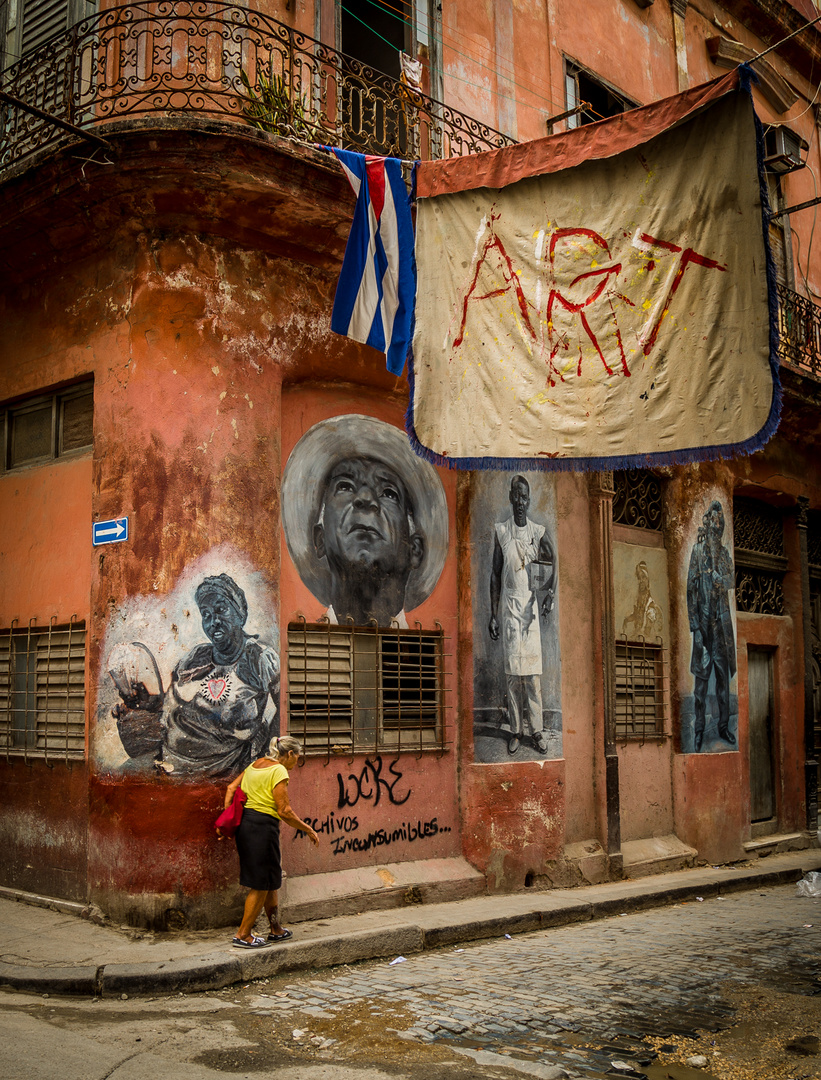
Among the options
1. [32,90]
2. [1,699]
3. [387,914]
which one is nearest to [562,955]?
[387,914]

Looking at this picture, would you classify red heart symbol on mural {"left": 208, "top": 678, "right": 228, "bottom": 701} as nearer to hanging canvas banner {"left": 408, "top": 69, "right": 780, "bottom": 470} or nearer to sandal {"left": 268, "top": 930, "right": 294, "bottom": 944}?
sandal {"left": 268, "top": 930, "right": 294, "bottom": 944}

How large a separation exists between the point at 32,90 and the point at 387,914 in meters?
7.46

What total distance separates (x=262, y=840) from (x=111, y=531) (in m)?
2.55

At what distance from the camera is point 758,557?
13.3 m

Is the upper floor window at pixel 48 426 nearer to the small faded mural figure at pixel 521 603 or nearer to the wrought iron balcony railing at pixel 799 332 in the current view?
the small faded mural figure at pixel 521 603

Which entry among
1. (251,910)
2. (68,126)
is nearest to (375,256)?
(68,126)

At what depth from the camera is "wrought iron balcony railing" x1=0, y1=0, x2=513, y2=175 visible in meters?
7.47

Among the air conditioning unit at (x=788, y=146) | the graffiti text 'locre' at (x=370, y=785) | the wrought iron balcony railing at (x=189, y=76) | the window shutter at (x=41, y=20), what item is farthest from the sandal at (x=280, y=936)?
the air conditioning unit at (x=788, y=146)

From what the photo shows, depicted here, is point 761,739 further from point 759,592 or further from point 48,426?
point 48,426

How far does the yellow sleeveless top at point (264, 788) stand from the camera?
657 cm

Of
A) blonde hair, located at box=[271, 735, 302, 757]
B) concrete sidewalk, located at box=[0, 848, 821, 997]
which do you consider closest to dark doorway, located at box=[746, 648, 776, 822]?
concrete sidewalk, located at box=[0, 848, 821, 997]

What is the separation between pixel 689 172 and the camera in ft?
19.6

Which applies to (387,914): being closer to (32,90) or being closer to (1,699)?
(1,699)

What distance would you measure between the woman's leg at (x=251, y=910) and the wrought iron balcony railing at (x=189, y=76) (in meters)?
5.29
